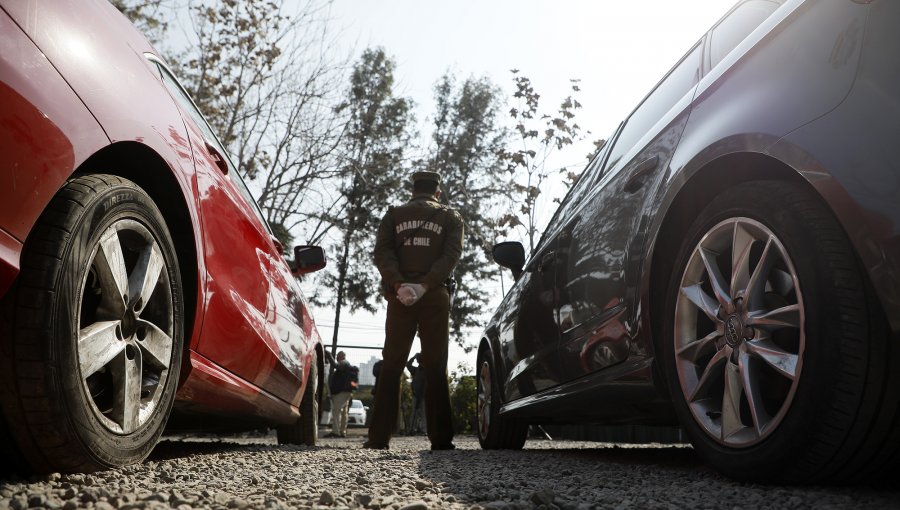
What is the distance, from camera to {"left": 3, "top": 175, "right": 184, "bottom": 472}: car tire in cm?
183

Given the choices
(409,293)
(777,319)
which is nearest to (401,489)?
(777,319)

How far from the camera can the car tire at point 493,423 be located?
5.21 meters

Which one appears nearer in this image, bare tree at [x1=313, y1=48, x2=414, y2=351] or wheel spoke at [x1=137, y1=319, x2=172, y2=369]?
wheel spoke at [x1=137, y1=319, x2=172, y2=369]

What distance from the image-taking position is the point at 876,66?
5.75ft

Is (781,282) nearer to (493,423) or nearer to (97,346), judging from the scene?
(97,346)

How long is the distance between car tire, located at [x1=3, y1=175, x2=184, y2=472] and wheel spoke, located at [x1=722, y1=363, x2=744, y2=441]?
5.54ft

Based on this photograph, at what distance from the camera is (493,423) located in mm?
5312

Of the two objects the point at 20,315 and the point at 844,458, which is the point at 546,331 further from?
the point at 20,315

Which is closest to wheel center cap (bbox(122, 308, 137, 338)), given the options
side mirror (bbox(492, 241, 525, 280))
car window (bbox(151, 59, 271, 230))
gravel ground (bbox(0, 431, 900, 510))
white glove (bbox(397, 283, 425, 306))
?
gravel ground (bbox(0, 431, 900, 510))

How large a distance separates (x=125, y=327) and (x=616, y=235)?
1783 mm

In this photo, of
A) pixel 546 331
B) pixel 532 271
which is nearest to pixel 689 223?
pixel 546 331

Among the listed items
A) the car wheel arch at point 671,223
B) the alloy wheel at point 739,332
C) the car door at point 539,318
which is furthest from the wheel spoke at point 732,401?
the car door at point 539,318

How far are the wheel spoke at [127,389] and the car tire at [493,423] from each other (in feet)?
10.2

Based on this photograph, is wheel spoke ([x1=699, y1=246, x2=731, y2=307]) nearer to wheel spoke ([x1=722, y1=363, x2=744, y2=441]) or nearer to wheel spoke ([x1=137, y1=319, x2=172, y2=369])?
wheel spoke ([x1=722, y1=363, x2=744, y2=441])
